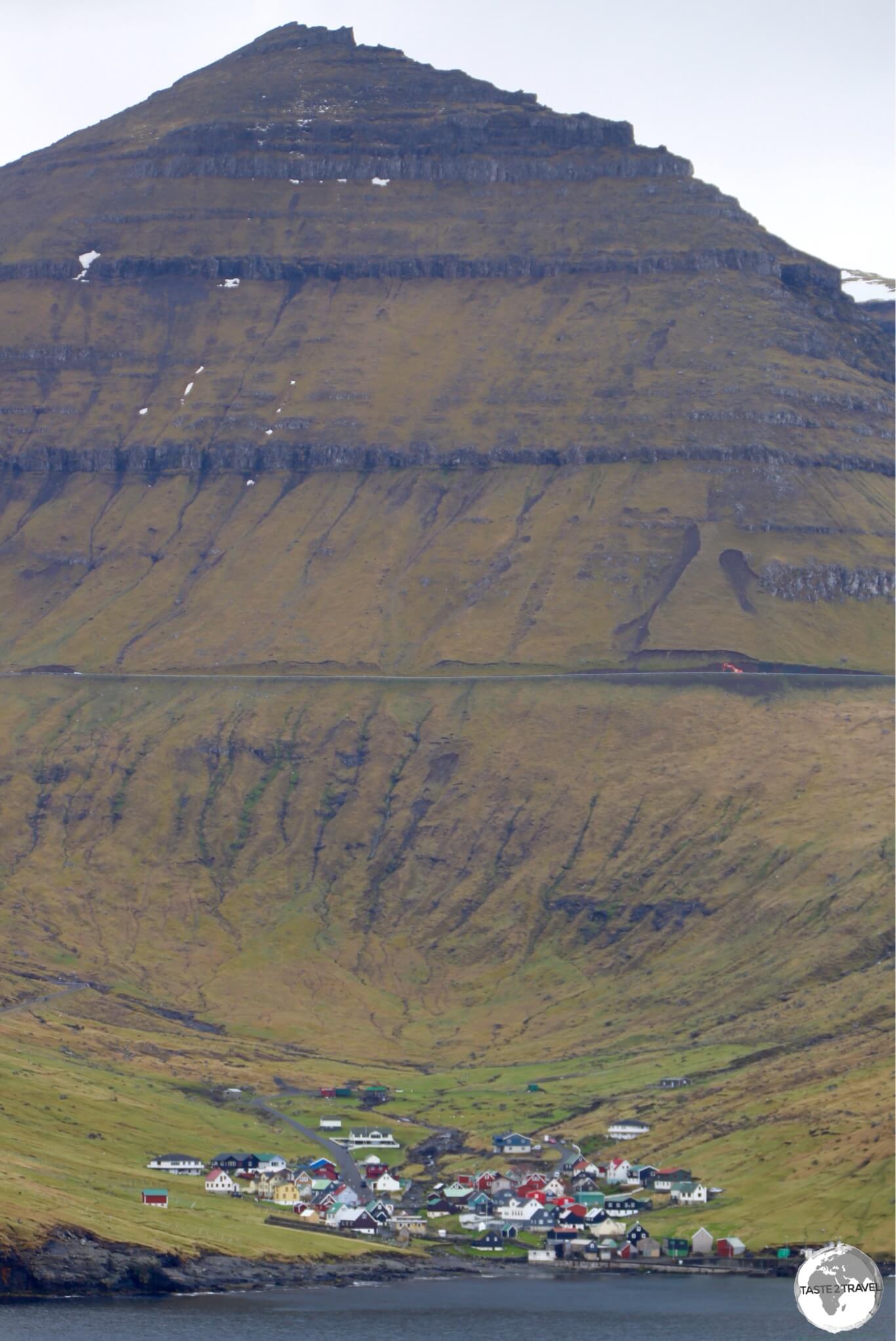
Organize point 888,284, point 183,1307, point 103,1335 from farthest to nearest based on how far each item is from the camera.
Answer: point 183,1307 → point 103,1335 → point 888,284

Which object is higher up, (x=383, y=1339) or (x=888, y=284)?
(x=888, y=284)

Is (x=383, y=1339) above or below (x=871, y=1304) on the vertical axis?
below

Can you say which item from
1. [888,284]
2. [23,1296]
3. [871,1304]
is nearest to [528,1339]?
[23,1296]

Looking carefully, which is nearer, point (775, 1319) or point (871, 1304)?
point (871, 1304)

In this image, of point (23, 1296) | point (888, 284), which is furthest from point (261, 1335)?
point (888, 284)

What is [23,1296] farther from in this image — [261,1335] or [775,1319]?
[775,1319]

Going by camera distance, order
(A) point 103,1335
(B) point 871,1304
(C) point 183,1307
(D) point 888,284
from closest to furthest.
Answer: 1. (D) point 888,284
2. (B) point 871,1304
3. (A) point 103,1335
4. (C) point 183,1307

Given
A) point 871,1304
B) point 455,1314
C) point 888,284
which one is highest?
point 888,284

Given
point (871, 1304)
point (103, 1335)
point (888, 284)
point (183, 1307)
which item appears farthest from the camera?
point (183, 1307)

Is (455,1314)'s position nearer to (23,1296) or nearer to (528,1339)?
(528,1339)
